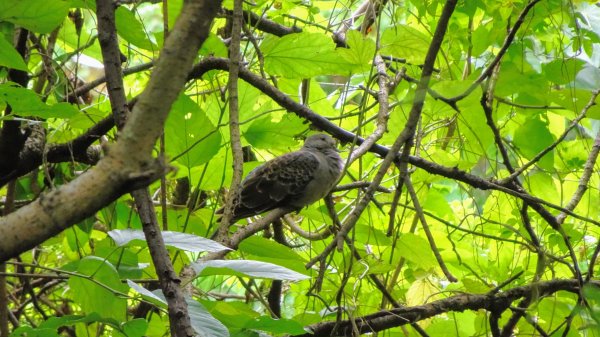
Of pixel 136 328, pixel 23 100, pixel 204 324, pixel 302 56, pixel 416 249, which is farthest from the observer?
pixel 416 249

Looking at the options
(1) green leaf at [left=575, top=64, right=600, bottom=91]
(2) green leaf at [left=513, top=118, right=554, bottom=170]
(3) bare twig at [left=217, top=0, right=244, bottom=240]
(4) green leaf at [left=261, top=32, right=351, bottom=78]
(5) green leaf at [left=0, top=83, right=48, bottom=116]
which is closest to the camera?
(5) green leaf at [left=0, top=83, right=48, bottom=116]

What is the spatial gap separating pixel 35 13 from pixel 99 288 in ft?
1.94

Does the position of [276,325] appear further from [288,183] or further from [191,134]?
[288,183]

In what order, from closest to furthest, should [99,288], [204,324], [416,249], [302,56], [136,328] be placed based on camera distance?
[204,324], [136,328], [99,288], [302,56], [416,249]

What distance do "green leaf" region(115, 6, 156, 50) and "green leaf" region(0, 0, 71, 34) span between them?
23 centimetres

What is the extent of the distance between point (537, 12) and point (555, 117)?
2.54ft

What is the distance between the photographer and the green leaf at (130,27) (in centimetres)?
188

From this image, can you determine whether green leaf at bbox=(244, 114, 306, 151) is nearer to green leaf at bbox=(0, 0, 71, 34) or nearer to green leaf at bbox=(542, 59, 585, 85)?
green leaf at bbox=(0, 0, 71, 34)

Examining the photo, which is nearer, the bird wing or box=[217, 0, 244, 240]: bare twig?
box=[217, 0, 244, 240]: bare twig

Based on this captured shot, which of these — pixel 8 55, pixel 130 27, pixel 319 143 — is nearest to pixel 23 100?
pixel 8 55

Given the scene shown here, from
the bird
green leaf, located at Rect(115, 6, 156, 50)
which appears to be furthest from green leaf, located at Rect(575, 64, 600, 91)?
green leaf, located at Rect(115, 6, 156, 50)

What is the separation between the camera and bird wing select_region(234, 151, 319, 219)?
299 centimetres

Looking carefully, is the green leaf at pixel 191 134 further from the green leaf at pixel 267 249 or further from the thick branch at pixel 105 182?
the thick branch at pixel 105 182

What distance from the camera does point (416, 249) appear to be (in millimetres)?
2340
